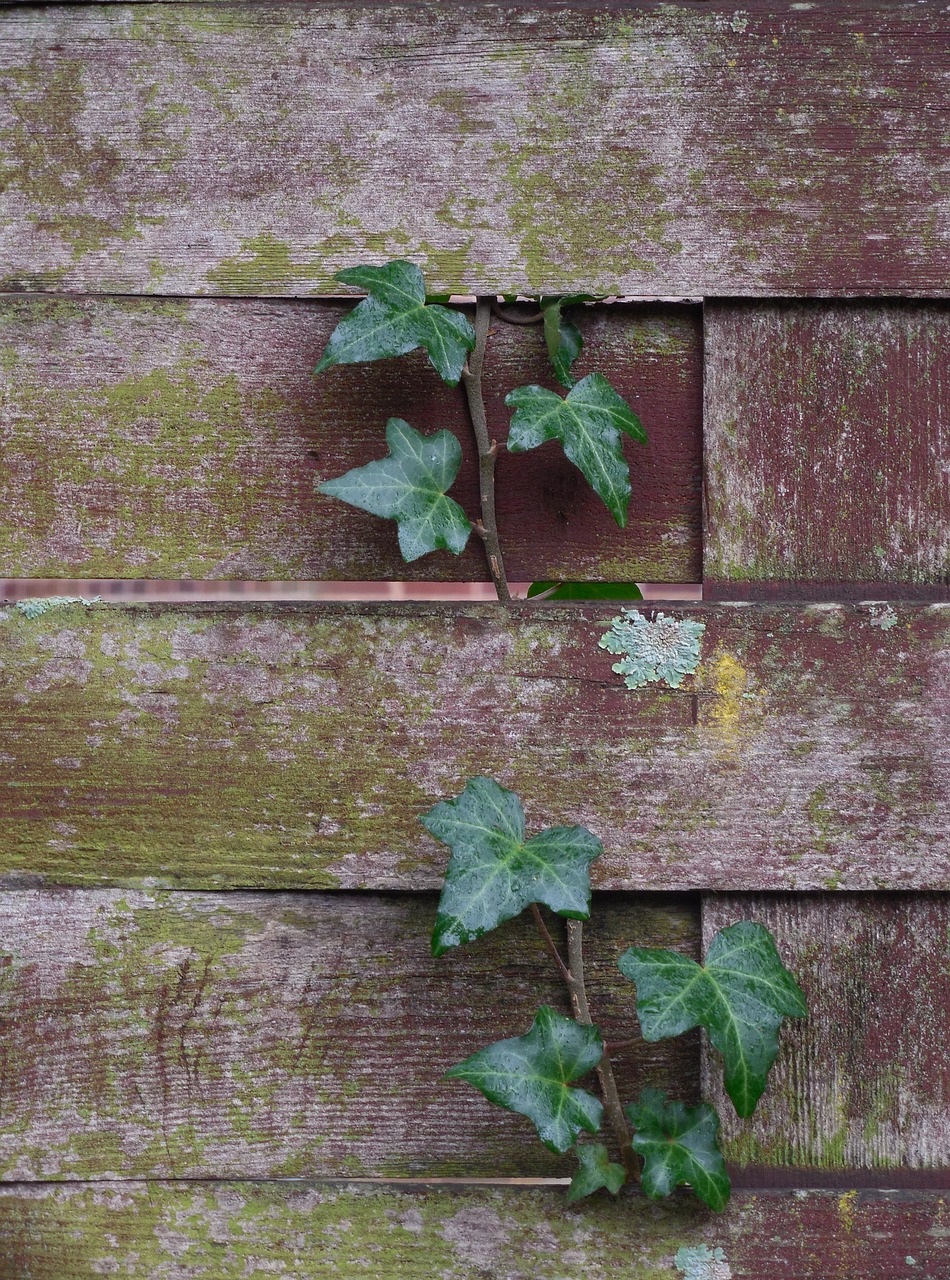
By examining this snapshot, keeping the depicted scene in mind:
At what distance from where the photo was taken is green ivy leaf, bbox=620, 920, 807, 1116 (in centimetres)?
69

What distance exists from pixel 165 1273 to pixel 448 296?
0.84 m

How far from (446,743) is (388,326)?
333 millimetres

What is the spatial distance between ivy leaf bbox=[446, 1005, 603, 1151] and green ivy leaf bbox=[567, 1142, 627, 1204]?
0.04 meters

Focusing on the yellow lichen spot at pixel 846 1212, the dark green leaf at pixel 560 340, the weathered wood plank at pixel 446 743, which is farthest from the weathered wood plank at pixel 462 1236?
the dark green leaf at pixel 560 340

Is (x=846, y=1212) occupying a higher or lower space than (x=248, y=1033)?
lower

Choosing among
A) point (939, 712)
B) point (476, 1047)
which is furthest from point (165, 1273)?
point (939, 712)

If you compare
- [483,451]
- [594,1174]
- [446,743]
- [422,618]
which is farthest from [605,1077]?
[483,451]

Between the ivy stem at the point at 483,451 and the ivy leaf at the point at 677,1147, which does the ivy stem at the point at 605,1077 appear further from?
the ivy stem at the point at 483,451

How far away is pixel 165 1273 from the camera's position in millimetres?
780

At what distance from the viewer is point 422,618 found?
789mm

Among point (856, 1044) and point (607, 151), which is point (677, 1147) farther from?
point (607, 151)

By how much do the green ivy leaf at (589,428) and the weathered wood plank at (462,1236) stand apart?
1.84 ft

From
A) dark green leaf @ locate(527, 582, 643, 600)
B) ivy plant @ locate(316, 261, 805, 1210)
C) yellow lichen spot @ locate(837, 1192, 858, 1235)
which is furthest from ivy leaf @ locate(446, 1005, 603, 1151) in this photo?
dark green leaf @ locate(527, 582, 643, 600)

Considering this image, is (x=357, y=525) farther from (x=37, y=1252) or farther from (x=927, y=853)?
(x=37, y=1252)
